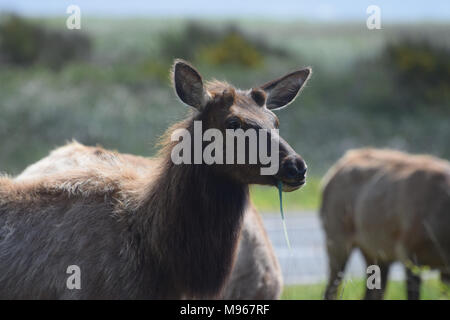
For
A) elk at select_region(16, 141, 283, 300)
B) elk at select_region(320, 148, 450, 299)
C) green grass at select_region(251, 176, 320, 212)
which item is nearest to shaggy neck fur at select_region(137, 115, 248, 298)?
elk at select_region(16, 141, 283, 300)

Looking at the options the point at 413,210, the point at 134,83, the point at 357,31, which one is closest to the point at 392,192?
the point at 413,210

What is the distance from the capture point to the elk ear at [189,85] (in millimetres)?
4938

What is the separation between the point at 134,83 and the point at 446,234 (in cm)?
1995

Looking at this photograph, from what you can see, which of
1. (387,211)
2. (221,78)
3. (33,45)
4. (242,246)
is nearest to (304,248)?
(387,211)

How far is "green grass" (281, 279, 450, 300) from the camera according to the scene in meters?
6.77

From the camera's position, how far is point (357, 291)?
7.78 m

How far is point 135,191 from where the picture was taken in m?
5.11

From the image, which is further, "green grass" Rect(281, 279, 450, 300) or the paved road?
the paved road

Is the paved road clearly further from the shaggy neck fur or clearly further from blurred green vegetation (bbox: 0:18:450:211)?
the shaggy neck fur

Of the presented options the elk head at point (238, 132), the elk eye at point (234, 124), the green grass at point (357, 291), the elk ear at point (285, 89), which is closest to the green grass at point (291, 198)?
the green grass at point (357, 291)

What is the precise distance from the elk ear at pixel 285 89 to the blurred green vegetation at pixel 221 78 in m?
13.9

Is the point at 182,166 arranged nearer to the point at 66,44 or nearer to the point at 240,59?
the point at 66,44

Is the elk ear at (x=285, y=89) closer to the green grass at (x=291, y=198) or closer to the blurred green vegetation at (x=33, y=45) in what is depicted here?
the green grass at (x=291, y=198)

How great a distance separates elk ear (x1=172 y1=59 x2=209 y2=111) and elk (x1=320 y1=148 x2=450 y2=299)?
4.49m
